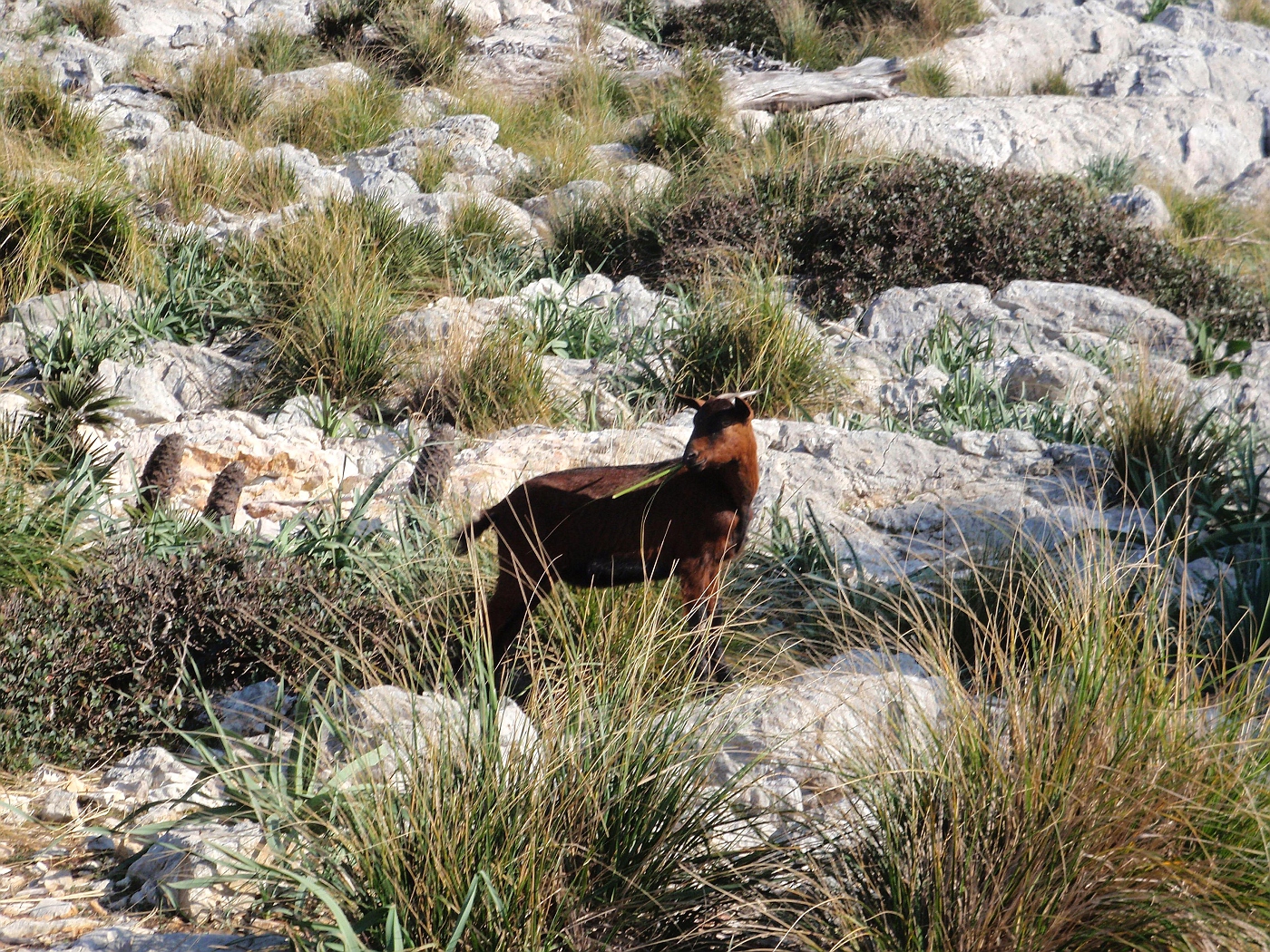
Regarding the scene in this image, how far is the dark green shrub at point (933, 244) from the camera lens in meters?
8.25

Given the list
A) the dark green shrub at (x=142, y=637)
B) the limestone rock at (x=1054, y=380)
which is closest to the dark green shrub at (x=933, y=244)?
the limestone rock at (x=1054, y=380)

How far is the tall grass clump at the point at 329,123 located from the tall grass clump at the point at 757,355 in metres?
5.94

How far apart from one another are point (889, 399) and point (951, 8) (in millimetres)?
12570

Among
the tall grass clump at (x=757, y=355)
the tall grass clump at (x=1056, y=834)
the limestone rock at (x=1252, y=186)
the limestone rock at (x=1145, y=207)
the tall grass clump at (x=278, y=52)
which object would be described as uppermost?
the tall grass clump at (x=1056, y=834)

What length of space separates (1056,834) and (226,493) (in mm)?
3341

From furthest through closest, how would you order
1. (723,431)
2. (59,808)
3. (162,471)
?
(162,471), (723,431), (59,808)

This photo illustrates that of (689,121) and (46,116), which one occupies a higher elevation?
(46,116)

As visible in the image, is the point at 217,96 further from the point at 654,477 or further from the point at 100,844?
the point at 100,844

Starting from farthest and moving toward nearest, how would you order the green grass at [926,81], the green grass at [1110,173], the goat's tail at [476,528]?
the green grass at [926,81] < the green grass at [1110,173] < the goat's tail at [476,528]

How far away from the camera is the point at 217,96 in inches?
443

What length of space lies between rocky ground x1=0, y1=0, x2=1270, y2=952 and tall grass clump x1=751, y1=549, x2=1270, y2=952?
0.17 metres

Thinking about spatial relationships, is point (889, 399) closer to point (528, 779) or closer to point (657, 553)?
point (657, 553)

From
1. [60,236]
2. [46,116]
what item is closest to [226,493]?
[60,236]

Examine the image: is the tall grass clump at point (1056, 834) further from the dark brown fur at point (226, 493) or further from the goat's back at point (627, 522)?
the dark brown fur at point (226, 493)
